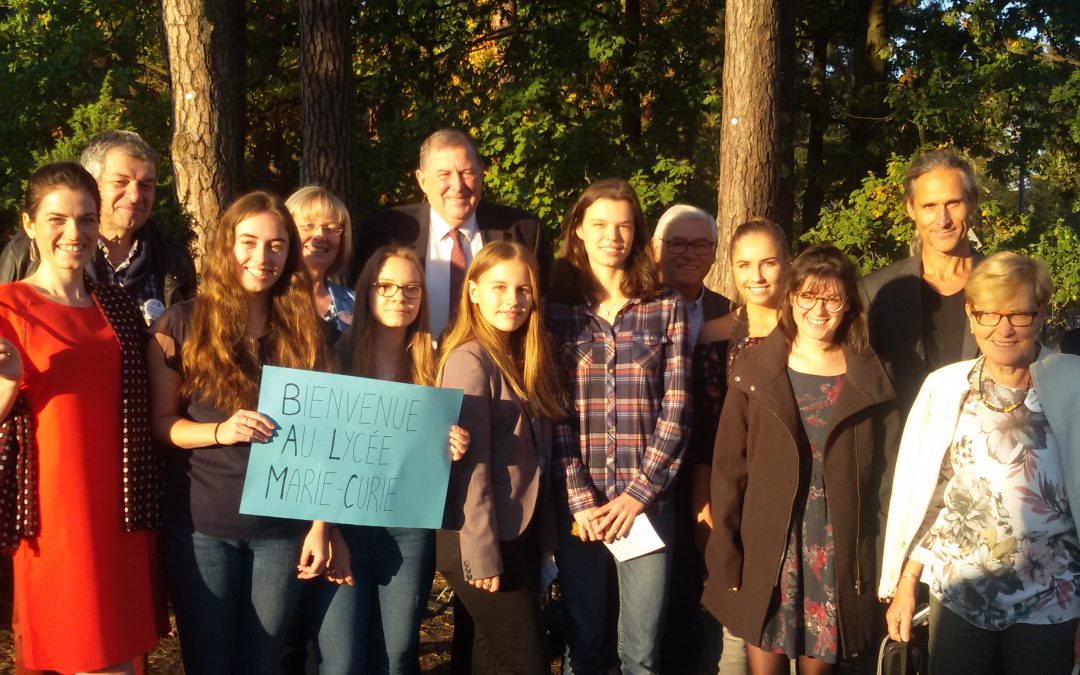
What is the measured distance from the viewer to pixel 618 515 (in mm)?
3975

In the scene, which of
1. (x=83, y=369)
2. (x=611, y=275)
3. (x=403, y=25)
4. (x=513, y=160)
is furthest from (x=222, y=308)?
(x=403, y=25)

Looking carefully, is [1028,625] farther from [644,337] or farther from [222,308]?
[222,308]

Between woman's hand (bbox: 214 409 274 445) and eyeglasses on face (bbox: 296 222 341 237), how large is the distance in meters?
1.27

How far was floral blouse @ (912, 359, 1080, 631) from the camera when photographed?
3.50 m

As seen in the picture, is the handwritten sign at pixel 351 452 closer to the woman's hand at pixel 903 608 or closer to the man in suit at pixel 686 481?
the man in suit at pixel 686 481

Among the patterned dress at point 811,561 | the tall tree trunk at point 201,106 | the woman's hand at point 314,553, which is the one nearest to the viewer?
the woman's hand at point 314,553

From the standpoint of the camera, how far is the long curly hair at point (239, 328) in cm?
347

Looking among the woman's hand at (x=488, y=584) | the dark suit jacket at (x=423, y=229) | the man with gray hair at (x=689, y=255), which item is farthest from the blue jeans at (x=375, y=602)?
the man with gray hair at (x=689, y=255)

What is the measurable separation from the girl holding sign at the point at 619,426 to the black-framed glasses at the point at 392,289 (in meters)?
0.59

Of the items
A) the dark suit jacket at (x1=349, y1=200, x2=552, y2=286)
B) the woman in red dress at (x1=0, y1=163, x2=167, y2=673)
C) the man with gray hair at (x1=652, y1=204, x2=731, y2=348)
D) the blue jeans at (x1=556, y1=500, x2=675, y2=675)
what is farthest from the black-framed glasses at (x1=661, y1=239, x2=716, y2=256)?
the woman in red dress at (x1=0, y1=163, x2=167, y2=673)

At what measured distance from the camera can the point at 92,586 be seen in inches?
132

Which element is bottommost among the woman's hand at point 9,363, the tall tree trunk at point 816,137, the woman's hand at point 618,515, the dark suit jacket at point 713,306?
the woman's hand at point 618,515

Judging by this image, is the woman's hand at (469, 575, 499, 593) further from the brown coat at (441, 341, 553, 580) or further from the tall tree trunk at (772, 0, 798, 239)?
the tall tree trunk at (772, 0, 798, 239)

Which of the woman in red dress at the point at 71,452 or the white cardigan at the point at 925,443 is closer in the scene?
the woman in red dress at the point at 71,452
